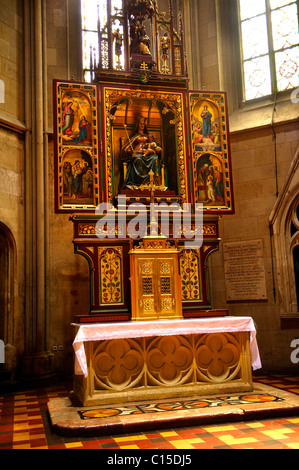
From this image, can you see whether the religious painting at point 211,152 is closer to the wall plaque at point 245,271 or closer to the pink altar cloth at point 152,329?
the pink altar cloth at point 152,329

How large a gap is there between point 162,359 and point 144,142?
364cm

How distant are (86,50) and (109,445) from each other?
28.2 feet

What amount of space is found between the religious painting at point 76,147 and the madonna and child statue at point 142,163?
0.71 m

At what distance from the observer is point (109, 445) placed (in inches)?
195

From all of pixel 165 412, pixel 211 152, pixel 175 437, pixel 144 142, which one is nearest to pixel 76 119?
pixel 144 142

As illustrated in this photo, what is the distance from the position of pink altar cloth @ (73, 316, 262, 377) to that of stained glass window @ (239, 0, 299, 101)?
5.74m

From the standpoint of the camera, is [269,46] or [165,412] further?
[269,46]

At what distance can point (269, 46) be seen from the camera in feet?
35.1

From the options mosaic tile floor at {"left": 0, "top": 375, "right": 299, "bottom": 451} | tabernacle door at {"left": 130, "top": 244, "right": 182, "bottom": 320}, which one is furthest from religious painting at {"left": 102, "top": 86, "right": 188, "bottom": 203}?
mosaic tile floor at {"left": 0, "top": 375, "right": 299, "bottom": 451}

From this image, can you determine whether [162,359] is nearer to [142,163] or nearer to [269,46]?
[142,163]

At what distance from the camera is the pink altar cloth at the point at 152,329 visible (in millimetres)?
Result: 6320

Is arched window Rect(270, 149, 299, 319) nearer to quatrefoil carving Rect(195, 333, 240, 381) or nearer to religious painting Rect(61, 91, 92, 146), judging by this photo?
quatrefoil carving Rect(195, 333, 240, 381)

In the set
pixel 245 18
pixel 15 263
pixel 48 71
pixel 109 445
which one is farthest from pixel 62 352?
pixel 245 18

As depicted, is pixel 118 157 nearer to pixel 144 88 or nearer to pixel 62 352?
pixel 144 88
